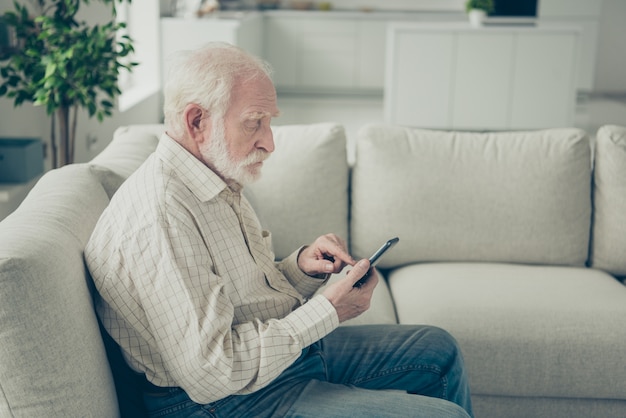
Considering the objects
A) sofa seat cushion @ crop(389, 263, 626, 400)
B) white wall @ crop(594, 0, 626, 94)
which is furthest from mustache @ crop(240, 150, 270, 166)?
white wall @ crop(594, 0, 626, 94)

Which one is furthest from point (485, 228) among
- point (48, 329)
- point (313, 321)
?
point (48, 329)

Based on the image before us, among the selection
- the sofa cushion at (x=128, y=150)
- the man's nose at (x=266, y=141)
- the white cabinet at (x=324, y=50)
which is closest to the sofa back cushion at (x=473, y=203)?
the sofa cushion at (x=128, y=150)

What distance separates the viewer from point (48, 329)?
1228 mm

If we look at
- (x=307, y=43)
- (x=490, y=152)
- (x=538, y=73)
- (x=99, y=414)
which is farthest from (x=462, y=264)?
(x=307, y=43)

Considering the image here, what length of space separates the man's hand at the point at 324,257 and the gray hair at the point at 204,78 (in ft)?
1.46

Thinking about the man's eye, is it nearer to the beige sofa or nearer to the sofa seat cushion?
the beige sofa

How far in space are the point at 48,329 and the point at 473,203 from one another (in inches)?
64.7

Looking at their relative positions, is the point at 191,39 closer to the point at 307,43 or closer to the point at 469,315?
the point at 307,43

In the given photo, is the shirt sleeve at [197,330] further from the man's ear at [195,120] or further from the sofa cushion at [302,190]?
the sofa cushion at [302,190]

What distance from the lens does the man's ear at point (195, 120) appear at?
4.80ft

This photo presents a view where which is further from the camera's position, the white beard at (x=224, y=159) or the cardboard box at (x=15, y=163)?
the cardboard box at (x=15, y=163)

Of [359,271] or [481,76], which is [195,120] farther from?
[481,76]

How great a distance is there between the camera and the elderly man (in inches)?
52.7

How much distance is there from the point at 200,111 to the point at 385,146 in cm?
121
